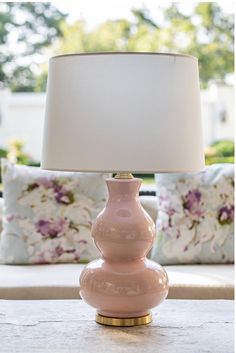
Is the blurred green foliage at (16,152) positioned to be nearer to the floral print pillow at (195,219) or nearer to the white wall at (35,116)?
the white wall at (35,116)

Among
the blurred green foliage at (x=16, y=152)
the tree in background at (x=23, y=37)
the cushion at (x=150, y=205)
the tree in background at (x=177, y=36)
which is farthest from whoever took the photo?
the tree in background at (x=177, y=36)

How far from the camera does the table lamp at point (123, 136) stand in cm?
136

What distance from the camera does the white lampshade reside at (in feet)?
4.46

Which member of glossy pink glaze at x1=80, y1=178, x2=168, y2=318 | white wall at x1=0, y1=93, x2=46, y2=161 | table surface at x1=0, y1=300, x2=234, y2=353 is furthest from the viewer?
white wall at x1=0, y1=93, x2=46, y2=161

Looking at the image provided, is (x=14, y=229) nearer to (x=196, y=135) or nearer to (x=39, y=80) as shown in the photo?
(x=196, y=135)

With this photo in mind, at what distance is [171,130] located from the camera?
54.6 inches

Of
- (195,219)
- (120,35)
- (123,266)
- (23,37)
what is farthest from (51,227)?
(120,35)

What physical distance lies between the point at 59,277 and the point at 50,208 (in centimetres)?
35

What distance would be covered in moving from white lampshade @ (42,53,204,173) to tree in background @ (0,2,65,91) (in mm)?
6846

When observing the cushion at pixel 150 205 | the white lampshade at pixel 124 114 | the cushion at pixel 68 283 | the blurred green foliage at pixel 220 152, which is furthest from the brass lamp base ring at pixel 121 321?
the blurred green foliage at pixel 220 152

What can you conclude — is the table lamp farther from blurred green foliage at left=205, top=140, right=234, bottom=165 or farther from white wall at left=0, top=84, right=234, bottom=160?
white wall at left=0, top=84, right=234, bottom=160

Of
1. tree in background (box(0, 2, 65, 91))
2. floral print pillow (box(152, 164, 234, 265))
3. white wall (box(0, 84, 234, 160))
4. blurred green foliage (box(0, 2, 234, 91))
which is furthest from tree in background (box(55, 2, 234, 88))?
floral print pillow (box(152, 164, 234, 265))

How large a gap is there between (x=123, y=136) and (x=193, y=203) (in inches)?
49.7

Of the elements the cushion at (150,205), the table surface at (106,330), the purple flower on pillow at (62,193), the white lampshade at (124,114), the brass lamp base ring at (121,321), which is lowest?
the table surface at (106,330)
